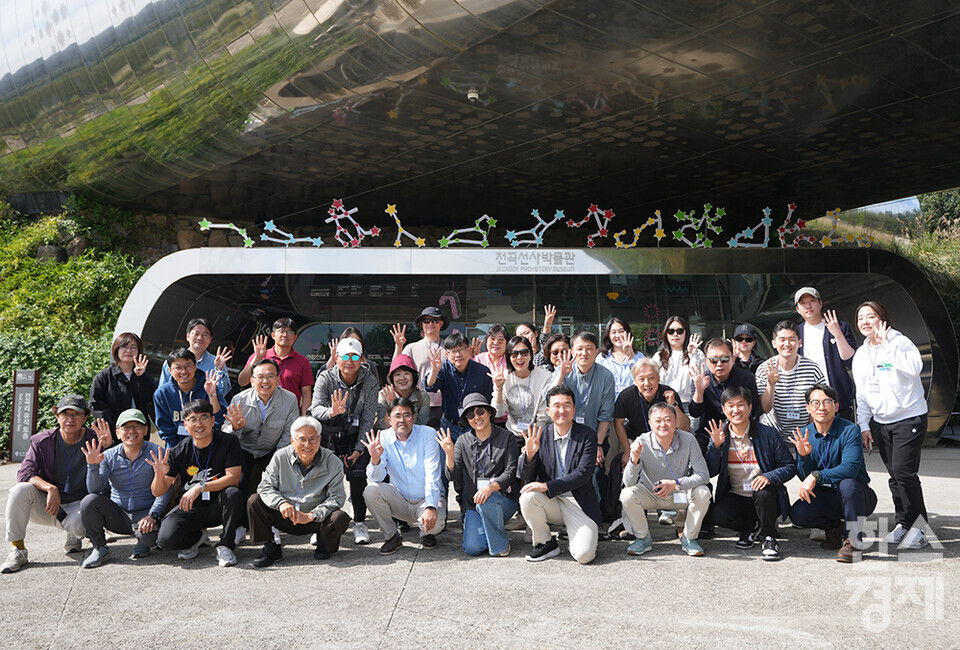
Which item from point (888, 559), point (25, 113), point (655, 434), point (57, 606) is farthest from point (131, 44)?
point (888, 559)

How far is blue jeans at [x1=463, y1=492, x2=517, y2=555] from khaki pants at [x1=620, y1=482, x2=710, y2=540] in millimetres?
871

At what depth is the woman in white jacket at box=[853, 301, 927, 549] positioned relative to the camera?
4.95 meters

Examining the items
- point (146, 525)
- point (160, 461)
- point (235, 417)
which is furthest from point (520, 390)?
point (146, 525)

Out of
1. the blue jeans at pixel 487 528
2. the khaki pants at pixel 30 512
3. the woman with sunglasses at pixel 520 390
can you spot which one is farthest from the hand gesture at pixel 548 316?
the khaki pants at pixel 30 512

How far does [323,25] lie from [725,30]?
14.7 ft

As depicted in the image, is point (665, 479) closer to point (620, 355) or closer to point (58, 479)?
point (620, 355)

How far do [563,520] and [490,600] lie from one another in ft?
3.74

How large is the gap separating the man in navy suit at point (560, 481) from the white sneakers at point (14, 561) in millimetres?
3347

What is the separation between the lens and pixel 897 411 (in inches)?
197

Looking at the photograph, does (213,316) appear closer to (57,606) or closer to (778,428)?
(57,606)

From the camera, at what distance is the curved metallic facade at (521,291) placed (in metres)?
10.8

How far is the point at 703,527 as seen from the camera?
5242 mm

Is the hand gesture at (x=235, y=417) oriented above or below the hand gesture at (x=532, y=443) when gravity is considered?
above

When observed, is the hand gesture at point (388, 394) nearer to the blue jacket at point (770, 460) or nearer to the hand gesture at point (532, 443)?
the hand gesture at point (532, 443)
